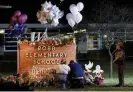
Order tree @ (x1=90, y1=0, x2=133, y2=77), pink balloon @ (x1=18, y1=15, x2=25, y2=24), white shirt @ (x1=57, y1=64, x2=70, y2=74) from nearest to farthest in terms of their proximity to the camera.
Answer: white shirt @ (x1=57, y1=64, x2=70, y2=74) → pink balloon @ (x1=18, y1=15, x2=25, y2=24) → tree @ (x1=90, y1=0, x2=133, y2=77)

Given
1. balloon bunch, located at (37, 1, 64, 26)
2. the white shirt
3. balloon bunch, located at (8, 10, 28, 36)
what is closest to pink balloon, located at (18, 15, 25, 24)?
balloon bunch, located at (8, 10, 28, 36)

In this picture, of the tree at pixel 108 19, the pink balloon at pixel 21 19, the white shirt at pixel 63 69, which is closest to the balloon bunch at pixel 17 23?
the pink balloon at pixel 21 19

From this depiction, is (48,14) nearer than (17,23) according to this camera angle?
Yes

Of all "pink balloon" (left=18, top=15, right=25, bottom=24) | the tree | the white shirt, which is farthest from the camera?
the tree

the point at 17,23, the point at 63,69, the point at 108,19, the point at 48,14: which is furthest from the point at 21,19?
the point at 108,19

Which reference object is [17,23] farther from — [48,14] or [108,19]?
[108,19]

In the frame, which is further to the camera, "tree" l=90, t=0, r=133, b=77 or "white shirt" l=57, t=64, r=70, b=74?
"tree" l=90, t=0, r=133, b=77

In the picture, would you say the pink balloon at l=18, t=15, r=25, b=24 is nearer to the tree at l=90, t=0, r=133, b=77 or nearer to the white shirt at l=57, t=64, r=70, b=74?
the white shirt at l=57, t=64, r=70, b=74

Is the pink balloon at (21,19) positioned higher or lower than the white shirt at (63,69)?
higher

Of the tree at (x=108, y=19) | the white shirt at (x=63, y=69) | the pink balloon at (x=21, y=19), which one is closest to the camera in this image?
the white shirt at (x=63, y=69)

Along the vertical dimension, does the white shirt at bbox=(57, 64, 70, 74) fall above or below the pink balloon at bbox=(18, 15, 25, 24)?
below

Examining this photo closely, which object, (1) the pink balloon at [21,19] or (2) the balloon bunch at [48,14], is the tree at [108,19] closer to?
A: (2) the balloon bunch at [48,14]

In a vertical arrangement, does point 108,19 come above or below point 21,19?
above

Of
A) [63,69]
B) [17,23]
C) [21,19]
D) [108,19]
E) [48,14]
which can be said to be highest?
[108,19]
